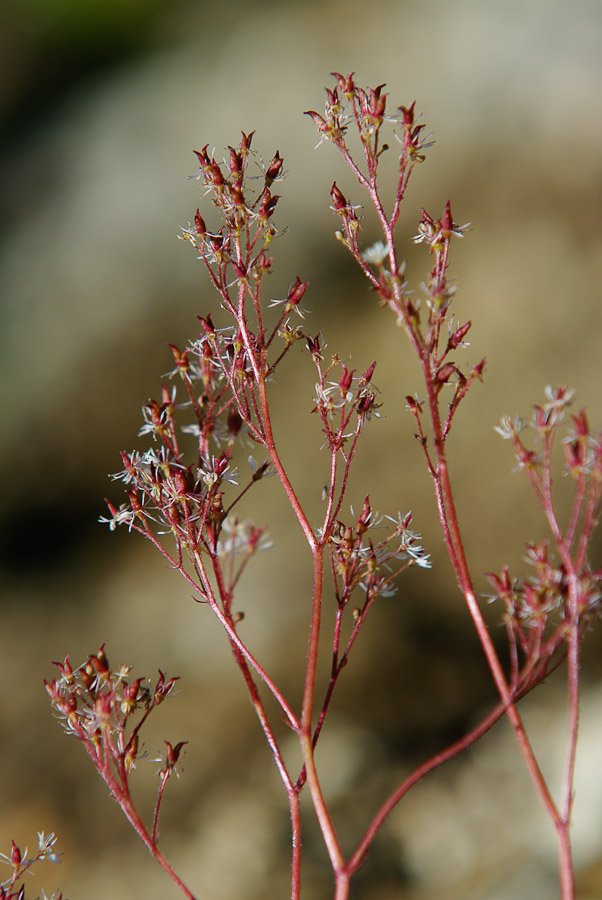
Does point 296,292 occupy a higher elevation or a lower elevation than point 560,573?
higher

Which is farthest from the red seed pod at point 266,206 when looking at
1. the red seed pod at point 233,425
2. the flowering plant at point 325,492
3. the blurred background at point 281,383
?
the blurred background at point 281,383

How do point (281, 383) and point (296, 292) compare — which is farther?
point (281, 383)

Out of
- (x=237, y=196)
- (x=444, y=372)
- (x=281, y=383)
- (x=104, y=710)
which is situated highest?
(x=281, y=383)

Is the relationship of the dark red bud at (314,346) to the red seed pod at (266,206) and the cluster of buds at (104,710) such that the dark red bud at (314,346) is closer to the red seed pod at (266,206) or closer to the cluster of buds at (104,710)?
the red seed pod at (266,206)

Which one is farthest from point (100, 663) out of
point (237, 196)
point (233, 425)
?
point (237, 196)

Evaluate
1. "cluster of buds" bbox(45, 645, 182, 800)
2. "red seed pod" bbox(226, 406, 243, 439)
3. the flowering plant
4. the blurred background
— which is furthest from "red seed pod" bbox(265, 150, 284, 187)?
the blurred background

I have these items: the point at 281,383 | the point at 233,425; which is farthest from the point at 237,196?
the point at 281,383

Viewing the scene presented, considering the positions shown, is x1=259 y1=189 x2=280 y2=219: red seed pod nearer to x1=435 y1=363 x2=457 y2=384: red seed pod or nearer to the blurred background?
x1=435 y1=363 x2=457 y2=384: red seed pod

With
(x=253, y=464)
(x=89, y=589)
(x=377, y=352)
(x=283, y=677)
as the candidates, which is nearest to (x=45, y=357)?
(x=89, y=589)

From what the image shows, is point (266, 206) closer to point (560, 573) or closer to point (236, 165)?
point (236, 165)
